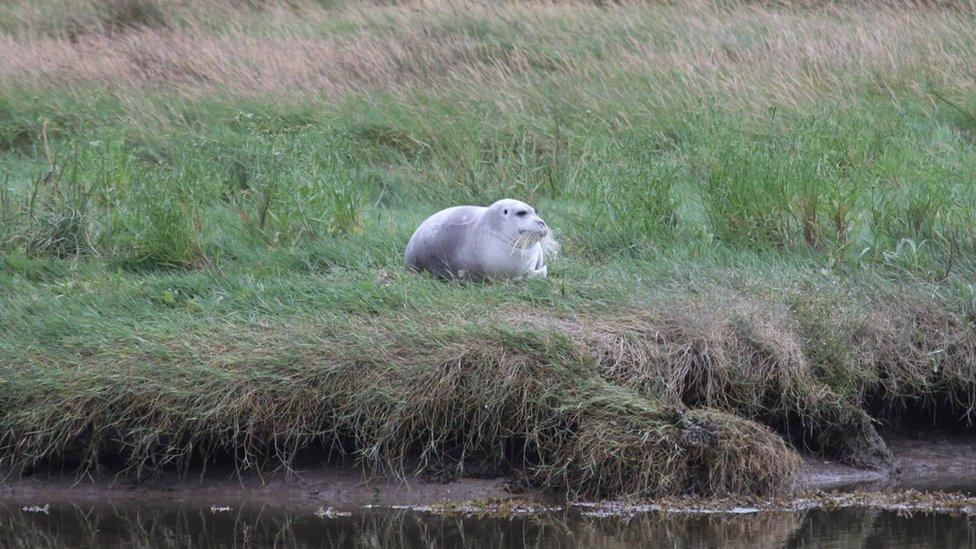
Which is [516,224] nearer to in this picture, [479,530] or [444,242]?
[444,242]

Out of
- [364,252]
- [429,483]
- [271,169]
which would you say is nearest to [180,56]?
[271,169]

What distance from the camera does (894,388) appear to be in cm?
582

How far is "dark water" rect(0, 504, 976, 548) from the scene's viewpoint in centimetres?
476

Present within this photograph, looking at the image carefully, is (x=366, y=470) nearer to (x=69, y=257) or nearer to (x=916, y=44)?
(x=69, y=257)

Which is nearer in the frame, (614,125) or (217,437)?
(217,437)

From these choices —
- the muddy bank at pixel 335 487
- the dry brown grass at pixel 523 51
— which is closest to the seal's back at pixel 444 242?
the muddy bank at pixel 335 487

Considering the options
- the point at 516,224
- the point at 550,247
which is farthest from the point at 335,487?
the point at 550,247

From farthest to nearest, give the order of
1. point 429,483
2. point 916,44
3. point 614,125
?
point 916,44 → point 614,125 → point 429,483

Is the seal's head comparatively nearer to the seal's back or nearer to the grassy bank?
the seal's back

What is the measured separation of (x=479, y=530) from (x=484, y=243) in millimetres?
1754

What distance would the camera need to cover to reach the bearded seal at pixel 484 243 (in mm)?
6258

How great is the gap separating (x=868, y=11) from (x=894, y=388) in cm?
620

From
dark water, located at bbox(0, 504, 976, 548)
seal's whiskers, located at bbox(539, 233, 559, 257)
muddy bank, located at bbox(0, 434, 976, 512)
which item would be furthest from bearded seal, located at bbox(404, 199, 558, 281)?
dark water, located at bbox(0, 504, 976, 548)

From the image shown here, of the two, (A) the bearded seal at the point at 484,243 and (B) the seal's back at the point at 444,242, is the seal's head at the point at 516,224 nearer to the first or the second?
(A) the bearded seal at the point at 484,243
